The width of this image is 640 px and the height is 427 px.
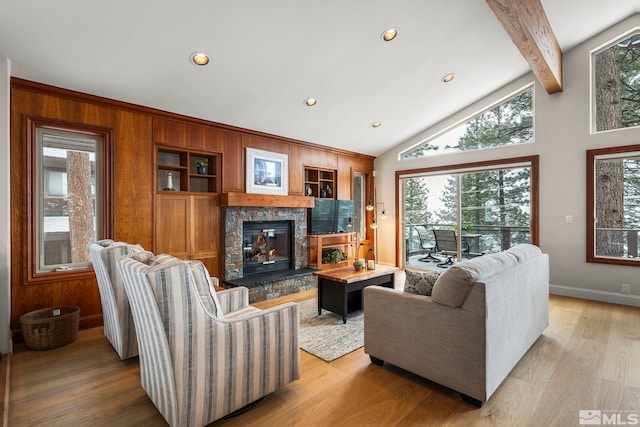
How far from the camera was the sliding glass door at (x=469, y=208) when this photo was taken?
5.17 m

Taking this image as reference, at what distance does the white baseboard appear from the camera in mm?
4152

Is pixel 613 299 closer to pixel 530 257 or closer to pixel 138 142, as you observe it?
pixel 530 257

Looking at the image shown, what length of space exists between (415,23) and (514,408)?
140 inches

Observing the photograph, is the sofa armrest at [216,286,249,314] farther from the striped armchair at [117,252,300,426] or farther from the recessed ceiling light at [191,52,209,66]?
the recessed ceiling light at [191,52,209,66]

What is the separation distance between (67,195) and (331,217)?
388 cm

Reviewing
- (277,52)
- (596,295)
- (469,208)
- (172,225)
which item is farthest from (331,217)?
(596,295)

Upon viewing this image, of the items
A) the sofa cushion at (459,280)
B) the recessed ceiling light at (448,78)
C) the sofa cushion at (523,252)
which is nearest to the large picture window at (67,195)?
the sofa cushion at (459,280)

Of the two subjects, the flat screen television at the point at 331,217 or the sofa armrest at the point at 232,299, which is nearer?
the sofa armrest at the point at 232,299

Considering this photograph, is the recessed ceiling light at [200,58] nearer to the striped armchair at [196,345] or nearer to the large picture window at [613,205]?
the striped armchair at [196,345]

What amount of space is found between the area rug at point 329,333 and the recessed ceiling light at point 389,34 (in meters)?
3.17

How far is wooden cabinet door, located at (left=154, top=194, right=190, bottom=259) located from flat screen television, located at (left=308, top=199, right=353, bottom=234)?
2208 millimetres

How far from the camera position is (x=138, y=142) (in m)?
3.84

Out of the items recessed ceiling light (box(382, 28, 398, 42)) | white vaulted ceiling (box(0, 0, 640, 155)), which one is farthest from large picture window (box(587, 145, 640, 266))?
recessed ceiling light (box(382, 28, 398, 42))

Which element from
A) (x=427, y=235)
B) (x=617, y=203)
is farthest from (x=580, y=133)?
(x=427, y=235)
